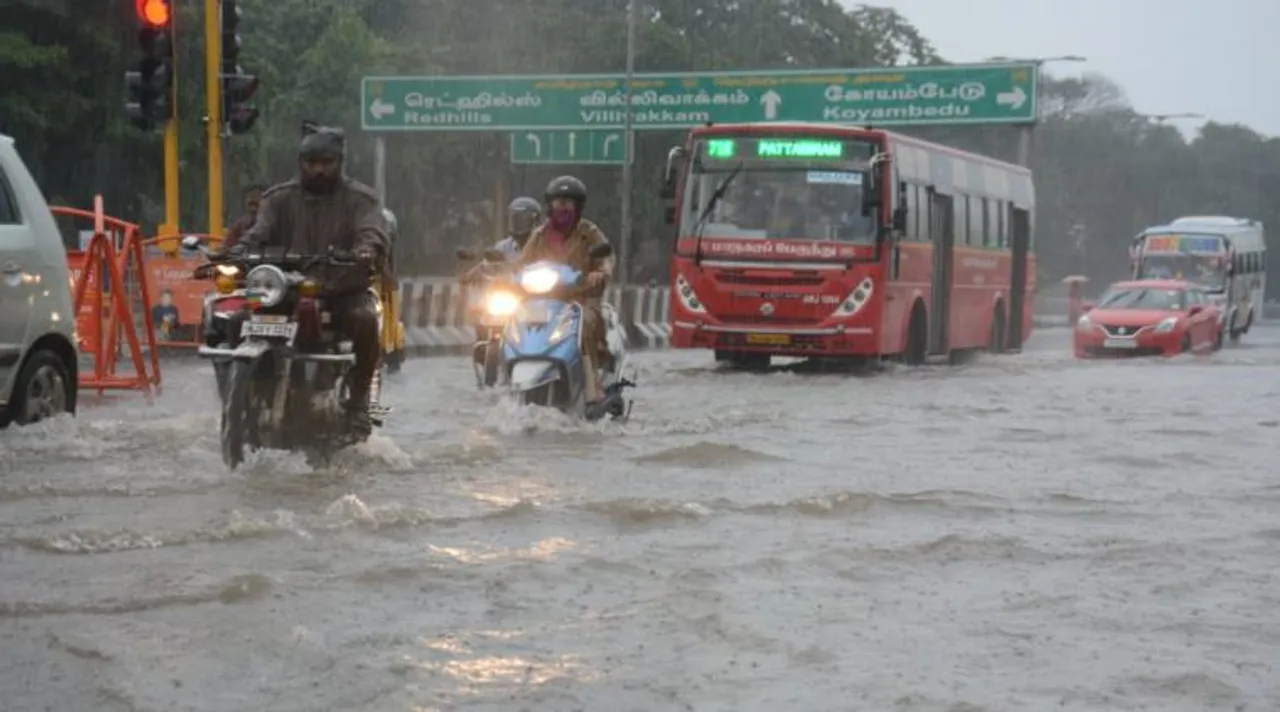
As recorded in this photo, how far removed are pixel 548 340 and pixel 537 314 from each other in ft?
0.57

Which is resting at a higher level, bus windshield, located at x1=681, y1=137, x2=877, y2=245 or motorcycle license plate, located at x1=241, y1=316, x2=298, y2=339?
bus windshield, located at x1=681, y1=137, x2=877, y2=245

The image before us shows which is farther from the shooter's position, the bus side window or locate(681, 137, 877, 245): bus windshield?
the bus side window

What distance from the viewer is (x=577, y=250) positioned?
13086mm

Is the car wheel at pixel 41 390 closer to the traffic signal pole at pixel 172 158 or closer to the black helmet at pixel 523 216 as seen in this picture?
the black helmet at pixel 523 216

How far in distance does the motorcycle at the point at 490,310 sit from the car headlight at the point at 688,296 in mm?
4706

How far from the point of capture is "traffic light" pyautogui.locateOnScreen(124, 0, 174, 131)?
18.3m

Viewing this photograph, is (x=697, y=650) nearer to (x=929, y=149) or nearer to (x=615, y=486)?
(x=615, y=486)

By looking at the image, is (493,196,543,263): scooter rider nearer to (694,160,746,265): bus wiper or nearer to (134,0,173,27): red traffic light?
(134,0,173,27): red traffic light

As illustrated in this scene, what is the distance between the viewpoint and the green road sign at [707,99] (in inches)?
1642

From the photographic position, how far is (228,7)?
1908cm

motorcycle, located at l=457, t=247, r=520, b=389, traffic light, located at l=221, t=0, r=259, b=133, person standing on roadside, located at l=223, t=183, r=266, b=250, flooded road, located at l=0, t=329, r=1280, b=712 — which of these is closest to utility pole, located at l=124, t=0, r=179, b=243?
traffic light, located at l=221, t=0, r=259, b=133

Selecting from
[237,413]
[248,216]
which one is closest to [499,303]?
[248,216]

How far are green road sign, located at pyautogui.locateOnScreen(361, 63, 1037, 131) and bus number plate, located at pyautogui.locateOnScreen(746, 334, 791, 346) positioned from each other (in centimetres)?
2104

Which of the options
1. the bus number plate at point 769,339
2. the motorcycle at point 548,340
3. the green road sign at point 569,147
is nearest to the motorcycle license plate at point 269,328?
the motorcycle at point 548,340
